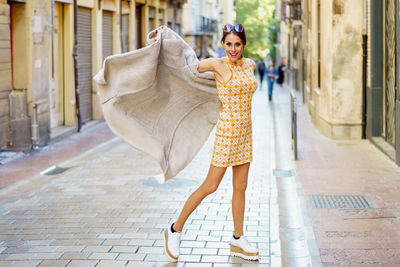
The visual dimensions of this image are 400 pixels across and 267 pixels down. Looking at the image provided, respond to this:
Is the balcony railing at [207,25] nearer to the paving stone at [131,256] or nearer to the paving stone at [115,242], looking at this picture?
the paving stone at [115,242]

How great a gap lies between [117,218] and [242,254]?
6.82 feet

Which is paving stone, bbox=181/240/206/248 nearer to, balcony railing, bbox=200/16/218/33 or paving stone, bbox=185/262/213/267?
paving stone, bbox=185/262/213/267

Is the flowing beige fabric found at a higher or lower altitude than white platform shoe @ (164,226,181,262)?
higher

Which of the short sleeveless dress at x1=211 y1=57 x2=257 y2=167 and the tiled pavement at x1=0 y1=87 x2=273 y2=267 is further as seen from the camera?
the tiled pavement at x1=0 y1=87 x2=273 y2=267

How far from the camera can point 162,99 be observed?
6.14 m

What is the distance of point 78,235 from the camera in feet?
22.7

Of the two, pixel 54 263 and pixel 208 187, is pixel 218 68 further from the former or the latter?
pixel 54 263

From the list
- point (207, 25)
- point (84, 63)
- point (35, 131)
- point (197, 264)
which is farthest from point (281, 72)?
point (197, 264)

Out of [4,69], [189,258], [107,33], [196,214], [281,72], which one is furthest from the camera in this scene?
[281,72]

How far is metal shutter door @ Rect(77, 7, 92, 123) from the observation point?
18734mm

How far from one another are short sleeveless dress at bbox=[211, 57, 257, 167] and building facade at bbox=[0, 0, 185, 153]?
27.5 ft

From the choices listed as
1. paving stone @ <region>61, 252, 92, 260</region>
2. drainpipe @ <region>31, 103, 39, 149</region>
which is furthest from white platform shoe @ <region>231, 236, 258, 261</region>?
drainpipe @ <region>31, 103, 39, 149</region>

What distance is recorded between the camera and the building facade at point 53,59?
538 inches

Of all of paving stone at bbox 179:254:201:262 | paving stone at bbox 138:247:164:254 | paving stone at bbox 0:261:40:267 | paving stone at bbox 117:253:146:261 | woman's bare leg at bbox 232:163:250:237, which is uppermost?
woman's bare leg at bbox 232:163:250:237
